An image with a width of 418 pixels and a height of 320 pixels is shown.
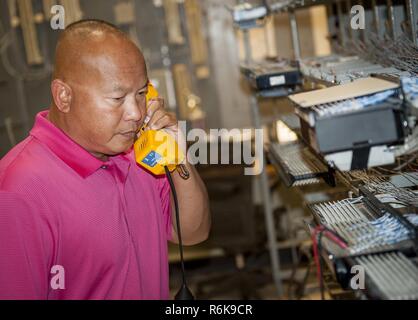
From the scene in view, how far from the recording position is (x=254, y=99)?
146 inches

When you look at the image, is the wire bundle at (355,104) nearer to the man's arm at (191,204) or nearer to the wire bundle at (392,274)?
the wire bundle at (392,274)

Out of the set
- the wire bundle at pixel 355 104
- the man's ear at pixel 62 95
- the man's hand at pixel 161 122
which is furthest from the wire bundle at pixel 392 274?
the man's ear at pixel 62 95

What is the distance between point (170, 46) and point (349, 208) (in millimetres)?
4087

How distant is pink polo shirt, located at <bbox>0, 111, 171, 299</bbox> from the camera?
141 cm

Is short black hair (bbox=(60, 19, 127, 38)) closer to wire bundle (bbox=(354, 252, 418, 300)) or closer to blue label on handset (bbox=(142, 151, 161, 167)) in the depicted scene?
blue label on handset (bbox=(142, 151, 161, 167))

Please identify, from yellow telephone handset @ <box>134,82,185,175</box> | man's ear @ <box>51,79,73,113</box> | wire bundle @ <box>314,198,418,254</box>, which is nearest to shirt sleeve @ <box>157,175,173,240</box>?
yellow telephone handset @ <box>134,82,185,175</box>

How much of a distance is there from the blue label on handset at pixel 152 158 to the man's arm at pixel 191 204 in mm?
134

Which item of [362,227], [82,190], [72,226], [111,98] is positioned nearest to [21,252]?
[72,226]

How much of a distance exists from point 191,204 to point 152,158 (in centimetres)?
23

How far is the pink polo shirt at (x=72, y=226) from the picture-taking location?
4.62 feet

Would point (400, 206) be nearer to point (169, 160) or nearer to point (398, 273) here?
point (398, 273)

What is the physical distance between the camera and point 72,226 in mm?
1539

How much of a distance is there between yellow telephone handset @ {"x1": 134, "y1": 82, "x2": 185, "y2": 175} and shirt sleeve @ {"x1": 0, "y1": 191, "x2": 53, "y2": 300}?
419 mm

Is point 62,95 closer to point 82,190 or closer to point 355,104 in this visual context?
point 82,190
